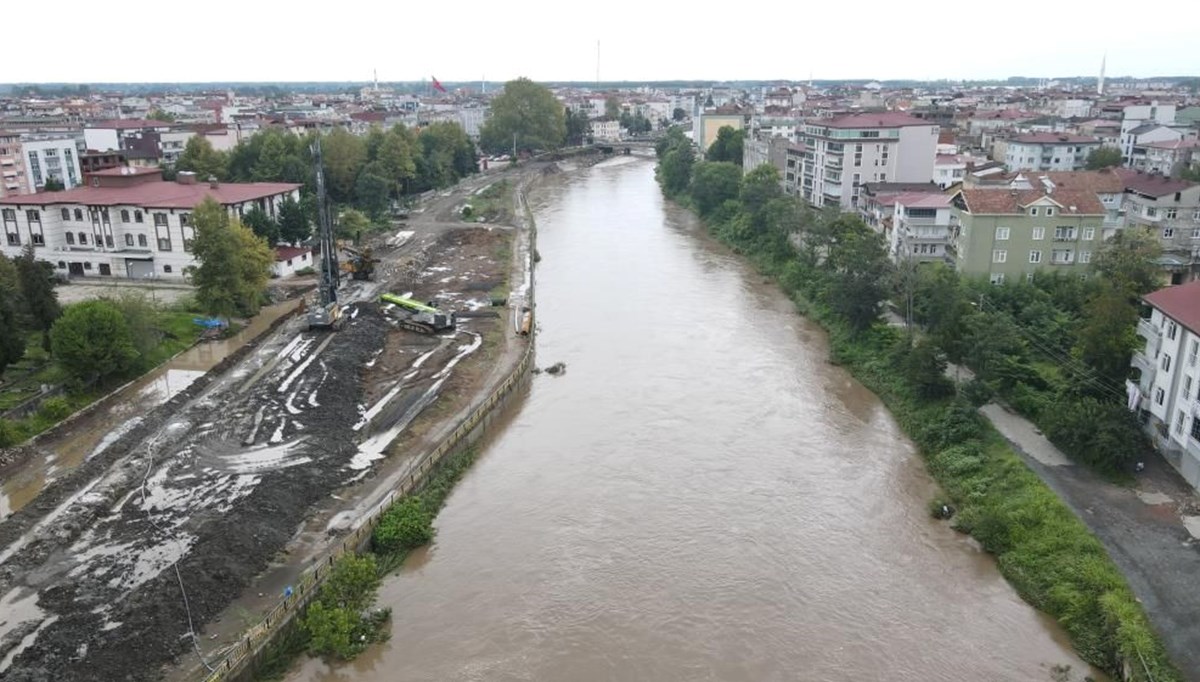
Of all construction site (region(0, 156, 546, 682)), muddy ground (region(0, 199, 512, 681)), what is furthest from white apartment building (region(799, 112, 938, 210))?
muddy ground (region(0, 199, 512, 681))

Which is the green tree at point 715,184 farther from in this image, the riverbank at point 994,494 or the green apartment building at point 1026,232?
the green apartment building at point 1026,232

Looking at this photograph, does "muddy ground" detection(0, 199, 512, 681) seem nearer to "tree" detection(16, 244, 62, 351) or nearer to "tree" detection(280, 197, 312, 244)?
"tree" detection(16, 244, 62, 351)

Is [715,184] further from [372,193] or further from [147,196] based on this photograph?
[147,196]

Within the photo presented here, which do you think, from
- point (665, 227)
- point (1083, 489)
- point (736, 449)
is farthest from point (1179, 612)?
point (665, 227)

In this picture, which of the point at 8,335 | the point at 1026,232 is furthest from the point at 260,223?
the point at 1026,232

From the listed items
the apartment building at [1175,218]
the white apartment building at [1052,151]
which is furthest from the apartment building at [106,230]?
the white apartment building at [1052,151]
